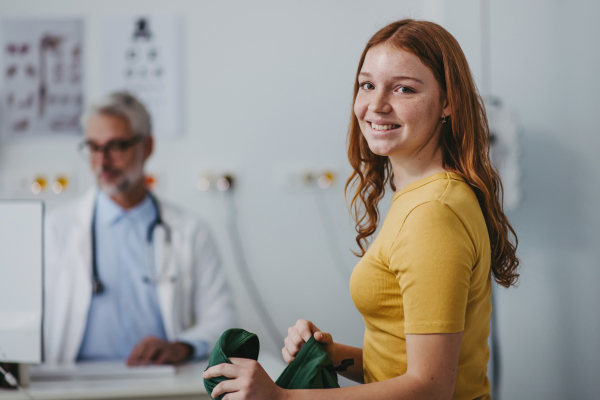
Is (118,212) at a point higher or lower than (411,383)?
higher

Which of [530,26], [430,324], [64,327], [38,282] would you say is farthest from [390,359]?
[64,327]

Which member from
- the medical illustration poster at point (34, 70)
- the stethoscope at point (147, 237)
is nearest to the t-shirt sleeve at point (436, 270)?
the stethoscope at point (147, 237)

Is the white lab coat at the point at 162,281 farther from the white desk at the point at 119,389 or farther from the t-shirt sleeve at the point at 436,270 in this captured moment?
the t-shirt sleeve at the point at 436,270

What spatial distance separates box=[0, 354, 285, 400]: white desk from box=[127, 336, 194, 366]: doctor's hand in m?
0.18

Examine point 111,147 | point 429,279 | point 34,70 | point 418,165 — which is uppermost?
point 34,70

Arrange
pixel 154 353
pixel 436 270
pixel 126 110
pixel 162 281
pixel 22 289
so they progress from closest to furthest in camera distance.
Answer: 1. pixel 436 270
2. pixel 22 289
3. pixel 154 353
4. pixel 162 281
5. pixel 126 110

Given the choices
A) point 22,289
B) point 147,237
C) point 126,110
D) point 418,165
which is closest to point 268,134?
point 126,110

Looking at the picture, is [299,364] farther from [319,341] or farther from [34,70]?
[34,70]

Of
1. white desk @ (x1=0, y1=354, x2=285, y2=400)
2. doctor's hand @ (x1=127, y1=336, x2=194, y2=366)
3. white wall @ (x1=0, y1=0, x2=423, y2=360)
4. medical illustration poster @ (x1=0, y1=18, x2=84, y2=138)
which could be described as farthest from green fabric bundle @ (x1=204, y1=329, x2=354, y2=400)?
medical illustration poster @ (x1=0, y1=18, x2=84, y2=138)

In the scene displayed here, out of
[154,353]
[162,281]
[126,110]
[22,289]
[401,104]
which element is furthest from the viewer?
[126,110]

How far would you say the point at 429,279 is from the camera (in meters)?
0.61

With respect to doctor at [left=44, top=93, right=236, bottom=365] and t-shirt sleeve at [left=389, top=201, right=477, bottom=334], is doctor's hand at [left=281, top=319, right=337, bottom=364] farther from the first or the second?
doctor at [left=44, top=93, right=236, bottom=365]

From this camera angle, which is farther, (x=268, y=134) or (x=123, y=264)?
(x=268, y=134)

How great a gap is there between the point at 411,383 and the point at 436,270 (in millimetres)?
148
